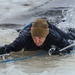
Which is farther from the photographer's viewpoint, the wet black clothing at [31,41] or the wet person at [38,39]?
the wet black clothing at [31,41]

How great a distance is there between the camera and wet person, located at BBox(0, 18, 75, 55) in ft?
17.3

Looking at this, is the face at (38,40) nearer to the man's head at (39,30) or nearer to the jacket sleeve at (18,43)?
the man's head at (39,30)

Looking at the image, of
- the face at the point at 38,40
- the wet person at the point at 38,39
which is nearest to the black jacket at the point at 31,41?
the wet person at the point at 38,39

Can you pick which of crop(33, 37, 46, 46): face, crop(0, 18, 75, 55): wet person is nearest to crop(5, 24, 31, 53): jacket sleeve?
crop(0, 18, 75, 55): wet person

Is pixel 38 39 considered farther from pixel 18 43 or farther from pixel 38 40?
pixel 18 43

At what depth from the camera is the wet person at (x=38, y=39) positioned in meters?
5.26

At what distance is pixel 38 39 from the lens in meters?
5.32

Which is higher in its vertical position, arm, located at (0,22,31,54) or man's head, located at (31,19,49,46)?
man's head, located at (31,19,49,46)

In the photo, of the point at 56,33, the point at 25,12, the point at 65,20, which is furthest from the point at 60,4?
the point at 56,33

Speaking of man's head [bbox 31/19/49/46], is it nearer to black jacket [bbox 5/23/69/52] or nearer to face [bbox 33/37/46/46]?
face [bbox 33/37/46/46]

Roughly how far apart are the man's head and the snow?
0.47m

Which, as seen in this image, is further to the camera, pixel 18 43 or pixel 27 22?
pixel 27 22

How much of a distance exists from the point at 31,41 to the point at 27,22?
2543 millimetres

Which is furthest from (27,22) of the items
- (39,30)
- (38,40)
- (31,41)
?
(39,30)
